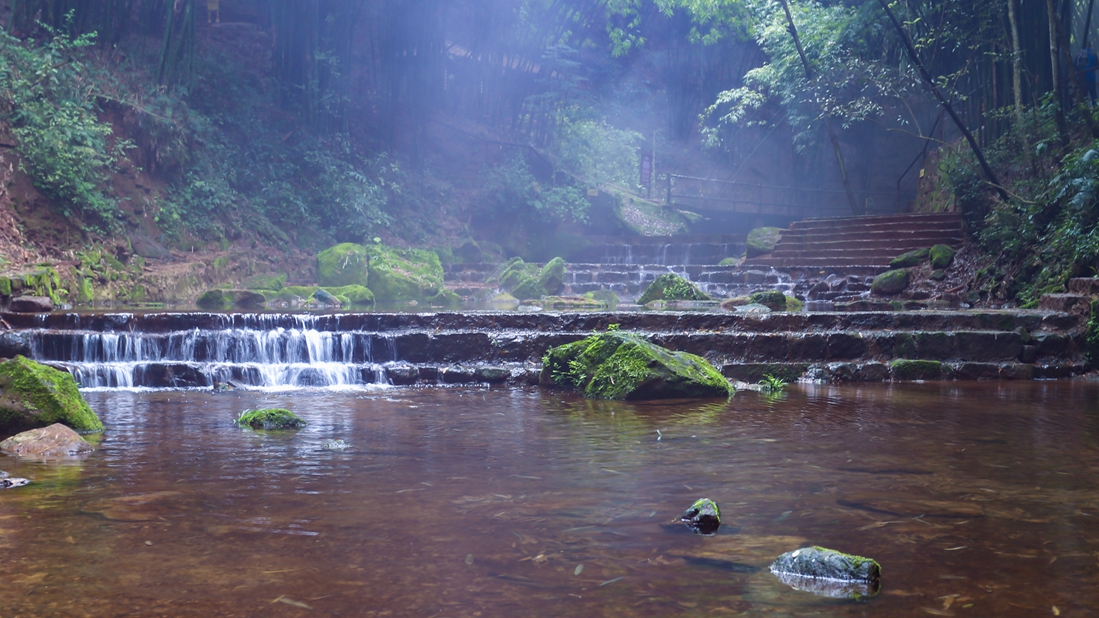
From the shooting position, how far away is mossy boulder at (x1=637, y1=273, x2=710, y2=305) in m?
13.3

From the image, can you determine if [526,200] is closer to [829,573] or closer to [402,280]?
[402,280]

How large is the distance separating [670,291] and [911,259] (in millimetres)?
4706

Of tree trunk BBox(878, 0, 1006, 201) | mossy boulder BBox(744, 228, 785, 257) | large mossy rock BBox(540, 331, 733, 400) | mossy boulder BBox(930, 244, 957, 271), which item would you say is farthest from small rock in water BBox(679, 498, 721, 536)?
mossy boulder BBox(744, 228, 785, 257)

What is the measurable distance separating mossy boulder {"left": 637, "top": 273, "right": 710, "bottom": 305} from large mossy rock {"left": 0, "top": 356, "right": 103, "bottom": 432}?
939cm

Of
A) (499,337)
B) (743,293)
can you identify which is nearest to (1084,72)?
(743,293)

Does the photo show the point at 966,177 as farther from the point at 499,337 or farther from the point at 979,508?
the point at 979,508

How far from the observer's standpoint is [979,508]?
3211 millimetres

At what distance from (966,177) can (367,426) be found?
489 inches

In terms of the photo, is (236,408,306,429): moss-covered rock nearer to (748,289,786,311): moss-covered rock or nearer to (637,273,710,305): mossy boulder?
(748,289,786,311): moss-covered rock

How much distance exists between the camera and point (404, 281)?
50.7ft

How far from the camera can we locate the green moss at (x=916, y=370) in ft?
26.3

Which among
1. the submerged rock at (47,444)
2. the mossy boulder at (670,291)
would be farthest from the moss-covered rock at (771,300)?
the submerged rock at (47,444)

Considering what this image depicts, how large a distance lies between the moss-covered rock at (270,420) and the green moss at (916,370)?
229 inches

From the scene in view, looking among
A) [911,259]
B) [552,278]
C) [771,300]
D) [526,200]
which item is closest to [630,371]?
[771,300]
